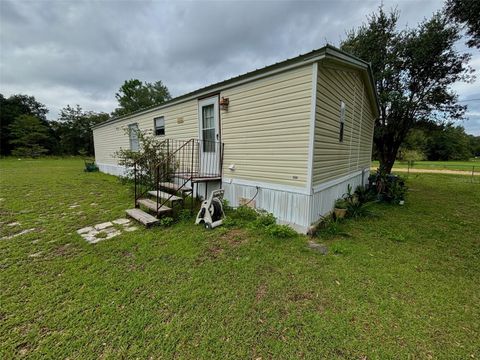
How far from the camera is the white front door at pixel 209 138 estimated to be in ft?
18.3

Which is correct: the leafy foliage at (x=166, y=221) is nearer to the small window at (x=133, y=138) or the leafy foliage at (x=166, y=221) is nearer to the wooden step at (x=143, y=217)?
the wooden step at (x=143, y=217)

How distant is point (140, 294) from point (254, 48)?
1171 cm

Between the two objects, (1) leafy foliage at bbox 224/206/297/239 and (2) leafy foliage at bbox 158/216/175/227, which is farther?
(2) leafy foliage at bbox 158/216/175/227

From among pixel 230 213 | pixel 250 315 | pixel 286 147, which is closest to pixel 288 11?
pixel 286 147

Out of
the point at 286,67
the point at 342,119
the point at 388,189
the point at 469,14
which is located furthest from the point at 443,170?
the point at 286,67

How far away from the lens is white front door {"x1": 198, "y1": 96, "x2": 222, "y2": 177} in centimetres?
558

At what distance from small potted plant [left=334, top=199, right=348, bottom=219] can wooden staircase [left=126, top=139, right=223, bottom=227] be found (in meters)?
3.06

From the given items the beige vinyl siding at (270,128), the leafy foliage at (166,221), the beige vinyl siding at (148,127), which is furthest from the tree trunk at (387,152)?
the leafy foliage at (166,221)

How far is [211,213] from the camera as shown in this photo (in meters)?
4.29

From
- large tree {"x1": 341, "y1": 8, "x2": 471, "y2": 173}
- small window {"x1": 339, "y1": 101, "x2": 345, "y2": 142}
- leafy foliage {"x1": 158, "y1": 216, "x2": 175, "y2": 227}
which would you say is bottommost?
leafy foliage {"x1": 158, "y1": 216, "x2": 175, "y2": 227}

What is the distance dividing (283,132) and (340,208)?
2479mm

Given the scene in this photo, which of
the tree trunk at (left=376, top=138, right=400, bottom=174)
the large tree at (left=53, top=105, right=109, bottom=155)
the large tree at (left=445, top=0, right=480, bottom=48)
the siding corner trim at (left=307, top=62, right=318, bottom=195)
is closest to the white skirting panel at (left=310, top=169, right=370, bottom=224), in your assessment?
the siding corner trim at (left=307, top=62, right=318, bottom=195)

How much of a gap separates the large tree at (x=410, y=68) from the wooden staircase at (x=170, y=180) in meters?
9.63

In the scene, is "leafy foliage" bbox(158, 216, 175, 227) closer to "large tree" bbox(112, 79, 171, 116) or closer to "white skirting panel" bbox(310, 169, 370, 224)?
"white skirting panel" bbox(310, 169, 370, 224)
